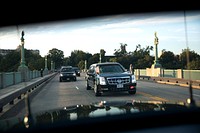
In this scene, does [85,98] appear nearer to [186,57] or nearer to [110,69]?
[110,69]

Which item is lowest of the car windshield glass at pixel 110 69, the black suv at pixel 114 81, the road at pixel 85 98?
the road at pixel 85 98

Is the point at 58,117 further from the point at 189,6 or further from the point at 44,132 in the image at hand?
the point at 189,6

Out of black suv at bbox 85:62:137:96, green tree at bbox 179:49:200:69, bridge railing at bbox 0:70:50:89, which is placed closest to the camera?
green tree at bbox 179:49:200:69

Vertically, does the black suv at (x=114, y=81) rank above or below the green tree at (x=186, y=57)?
below

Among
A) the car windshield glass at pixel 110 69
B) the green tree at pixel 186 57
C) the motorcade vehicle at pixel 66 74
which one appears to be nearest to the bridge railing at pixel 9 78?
the motorcade vehicle at pixel 66 74

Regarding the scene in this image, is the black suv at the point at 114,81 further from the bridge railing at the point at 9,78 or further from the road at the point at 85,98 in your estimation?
the bridge railing at the point at 9,78

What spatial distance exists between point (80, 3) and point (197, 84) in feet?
49.7

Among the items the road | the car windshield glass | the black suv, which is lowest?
the road

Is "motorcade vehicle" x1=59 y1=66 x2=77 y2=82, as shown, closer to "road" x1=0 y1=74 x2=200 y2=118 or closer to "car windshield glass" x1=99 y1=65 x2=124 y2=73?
"road" x1=0 y1=74 x2=200 y2=118

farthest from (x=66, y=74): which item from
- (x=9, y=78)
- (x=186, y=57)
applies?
(x=186, y=57)

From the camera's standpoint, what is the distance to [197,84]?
22.2 metres

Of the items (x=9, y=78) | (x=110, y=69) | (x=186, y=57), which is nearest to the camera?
(x=186, y=57)

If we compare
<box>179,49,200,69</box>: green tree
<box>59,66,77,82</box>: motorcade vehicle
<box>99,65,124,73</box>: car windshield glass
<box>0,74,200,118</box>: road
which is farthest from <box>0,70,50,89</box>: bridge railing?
<box>179,49,200,69</box>: green tree

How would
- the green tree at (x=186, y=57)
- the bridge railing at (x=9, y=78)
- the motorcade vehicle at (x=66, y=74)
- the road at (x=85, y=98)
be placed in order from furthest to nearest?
the motorcade vehicle at (x=66, y=74), the bridge railing at (x=9, y=78), the road at (x=85, y=98), the green tree at (x=186, y=57)
